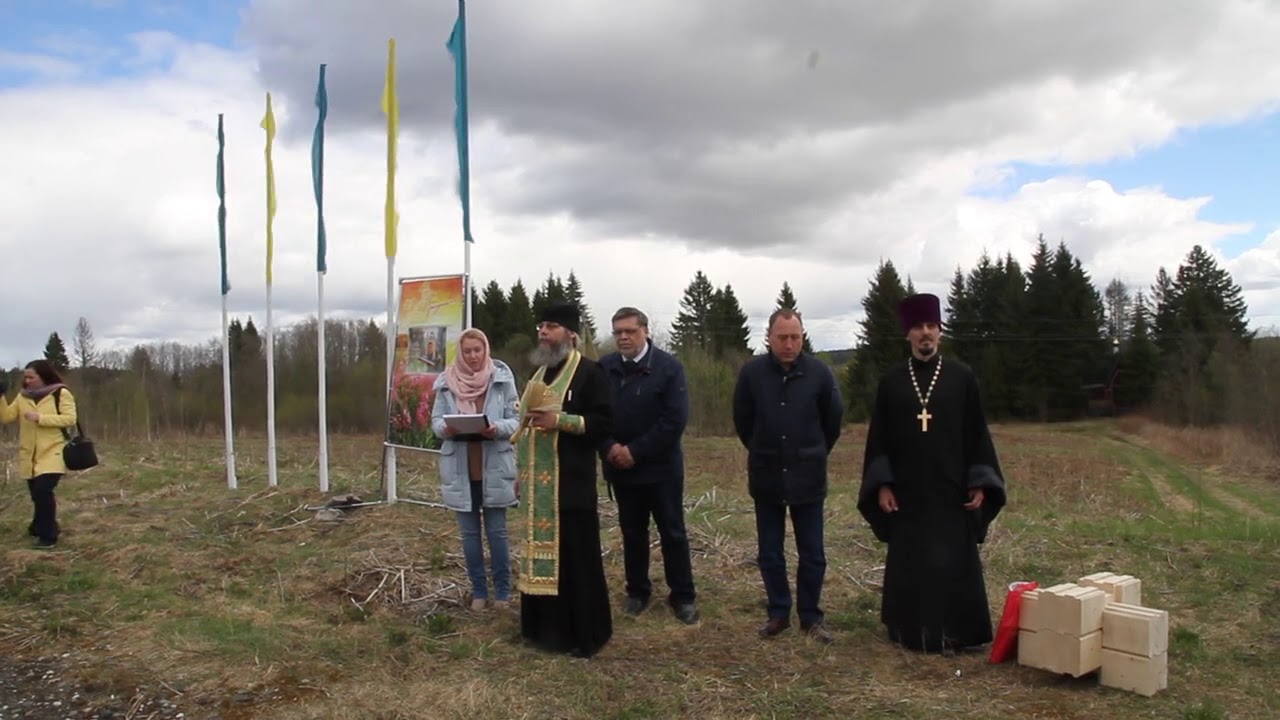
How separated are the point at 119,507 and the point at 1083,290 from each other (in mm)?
49645

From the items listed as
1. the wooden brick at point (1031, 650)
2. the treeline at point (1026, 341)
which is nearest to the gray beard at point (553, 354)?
the wooden brick at point (1031, 650)

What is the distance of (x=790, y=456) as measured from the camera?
5.57m

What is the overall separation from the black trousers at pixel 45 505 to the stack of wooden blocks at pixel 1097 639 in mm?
7968

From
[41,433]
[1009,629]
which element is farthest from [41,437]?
[1009,629]

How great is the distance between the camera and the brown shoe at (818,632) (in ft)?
18.2

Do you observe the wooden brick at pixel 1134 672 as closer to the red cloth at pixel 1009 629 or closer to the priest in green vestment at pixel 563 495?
the red cloth at pixel 1009 629

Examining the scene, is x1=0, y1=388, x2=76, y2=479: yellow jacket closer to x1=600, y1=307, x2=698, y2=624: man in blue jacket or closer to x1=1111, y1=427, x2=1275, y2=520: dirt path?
x1=600, y1=307, x2=698, y2=624: man in blue jacket

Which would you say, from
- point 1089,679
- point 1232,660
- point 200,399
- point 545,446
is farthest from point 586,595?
point 200,399

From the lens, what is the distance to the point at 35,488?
8.55 m

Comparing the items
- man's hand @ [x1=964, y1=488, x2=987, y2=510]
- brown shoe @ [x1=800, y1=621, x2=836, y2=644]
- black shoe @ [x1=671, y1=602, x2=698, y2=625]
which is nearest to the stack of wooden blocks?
man's hand @ [x1=964, y1=488, x2=987, y2=510]

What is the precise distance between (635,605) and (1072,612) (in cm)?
266

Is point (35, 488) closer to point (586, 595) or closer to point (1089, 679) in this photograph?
point (586, 595)

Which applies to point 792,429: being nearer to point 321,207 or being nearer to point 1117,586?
point 1117,586

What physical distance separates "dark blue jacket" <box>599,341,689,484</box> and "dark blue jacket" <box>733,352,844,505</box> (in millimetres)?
393
